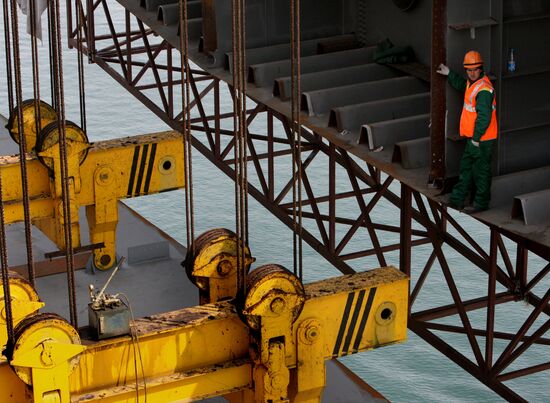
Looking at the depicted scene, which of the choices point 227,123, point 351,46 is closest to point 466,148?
point 351,46

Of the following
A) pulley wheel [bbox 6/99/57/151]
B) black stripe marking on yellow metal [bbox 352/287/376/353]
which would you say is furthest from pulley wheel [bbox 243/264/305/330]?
pulley wheel [bbox 6/99/57/151]

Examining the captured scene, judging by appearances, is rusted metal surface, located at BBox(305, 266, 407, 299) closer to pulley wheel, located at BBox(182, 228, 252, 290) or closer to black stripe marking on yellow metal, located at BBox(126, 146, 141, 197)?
pulley wheel, located at BBox(182, 228, 252, 290)

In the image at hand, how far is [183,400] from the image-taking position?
11.6 metres

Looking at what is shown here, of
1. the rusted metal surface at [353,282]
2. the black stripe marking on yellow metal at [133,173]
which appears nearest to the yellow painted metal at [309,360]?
the rusted metal surface at [353,282]

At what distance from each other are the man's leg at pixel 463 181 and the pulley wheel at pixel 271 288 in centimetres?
274

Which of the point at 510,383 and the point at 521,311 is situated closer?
the point at 510,383

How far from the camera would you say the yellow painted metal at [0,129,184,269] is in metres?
16.7

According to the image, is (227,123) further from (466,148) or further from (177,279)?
(466,148)

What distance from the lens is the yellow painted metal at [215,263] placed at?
39.9ft

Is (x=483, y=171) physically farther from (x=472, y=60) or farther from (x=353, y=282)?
(x=353, y=282)

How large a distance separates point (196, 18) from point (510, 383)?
8064 millimetres

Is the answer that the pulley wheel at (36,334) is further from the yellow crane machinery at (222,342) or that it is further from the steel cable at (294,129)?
the steel cable at (294,129)

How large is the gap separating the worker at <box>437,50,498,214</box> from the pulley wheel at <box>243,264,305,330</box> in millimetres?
2793

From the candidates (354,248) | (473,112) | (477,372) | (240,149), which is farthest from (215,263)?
(354,248)
